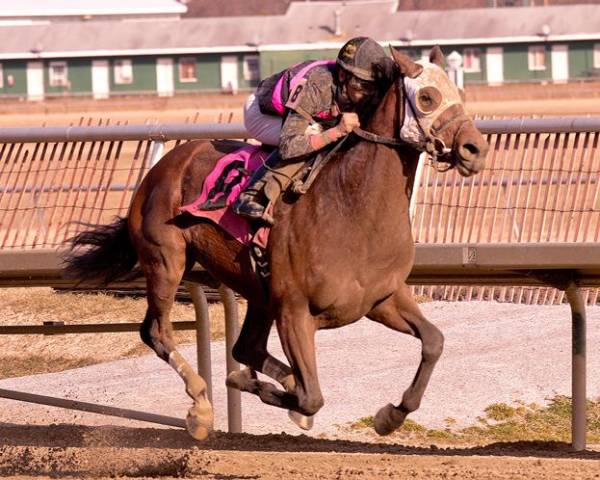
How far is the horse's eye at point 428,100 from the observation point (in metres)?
6.33

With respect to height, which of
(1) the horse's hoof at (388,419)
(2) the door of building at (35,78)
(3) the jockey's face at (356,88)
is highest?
(3) the jockey's face at (356,88)

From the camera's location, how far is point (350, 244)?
6660mm

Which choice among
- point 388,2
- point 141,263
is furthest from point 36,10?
point 141,263

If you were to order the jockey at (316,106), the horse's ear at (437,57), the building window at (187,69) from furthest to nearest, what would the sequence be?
1. the building window at (187,69)
2. the jockey at (316,106)
3. the horse's ear at (437,57)

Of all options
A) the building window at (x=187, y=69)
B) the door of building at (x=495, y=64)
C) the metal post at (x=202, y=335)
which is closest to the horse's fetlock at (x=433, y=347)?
the metal post at (x=202, y=335)

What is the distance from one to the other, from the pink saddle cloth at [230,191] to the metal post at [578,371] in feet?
8.03

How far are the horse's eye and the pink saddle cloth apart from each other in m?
1.07

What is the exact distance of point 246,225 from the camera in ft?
23.3

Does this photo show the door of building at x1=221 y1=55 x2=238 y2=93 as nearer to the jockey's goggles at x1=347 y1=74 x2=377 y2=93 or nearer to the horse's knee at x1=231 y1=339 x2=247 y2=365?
the horse's knee at x1=231 y1=339 x2=247 y2=365

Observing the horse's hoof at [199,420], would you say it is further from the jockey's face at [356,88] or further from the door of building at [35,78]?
the door of building at [35,78]

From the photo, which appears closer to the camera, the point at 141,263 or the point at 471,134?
the point at 471,134

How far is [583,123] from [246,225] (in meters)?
2.56

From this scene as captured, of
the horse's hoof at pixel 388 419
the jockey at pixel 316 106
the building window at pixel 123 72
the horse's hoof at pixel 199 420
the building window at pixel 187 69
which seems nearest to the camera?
the jockey at pixel 316 106

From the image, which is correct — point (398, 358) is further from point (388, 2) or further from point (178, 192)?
point (388, 2)
